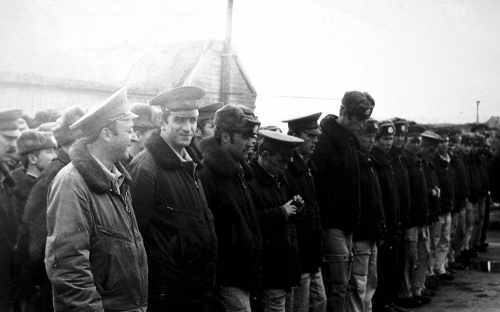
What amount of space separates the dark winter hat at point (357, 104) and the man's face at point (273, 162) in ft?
5.35

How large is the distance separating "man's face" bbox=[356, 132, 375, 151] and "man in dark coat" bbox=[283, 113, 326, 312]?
43.5 inches

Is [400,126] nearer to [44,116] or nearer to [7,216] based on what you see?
[44,116]

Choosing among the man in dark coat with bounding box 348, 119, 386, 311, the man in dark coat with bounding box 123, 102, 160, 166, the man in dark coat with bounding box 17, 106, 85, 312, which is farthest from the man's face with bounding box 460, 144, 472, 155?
the man in dark coat with bounding box 17, 106, 85, 312

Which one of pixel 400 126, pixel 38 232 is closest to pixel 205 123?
pixel 38 232

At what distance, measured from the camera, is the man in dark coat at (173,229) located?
3.66 metres

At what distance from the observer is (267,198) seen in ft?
16.3

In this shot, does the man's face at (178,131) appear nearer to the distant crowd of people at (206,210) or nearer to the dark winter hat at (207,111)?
the distant crowd of people at (206,210)

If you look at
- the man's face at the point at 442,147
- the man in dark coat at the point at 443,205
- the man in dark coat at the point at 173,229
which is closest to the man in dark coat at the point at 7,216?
the man in dark coat at the point at 173,229

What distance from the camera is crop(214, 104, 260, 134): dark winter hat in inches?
181

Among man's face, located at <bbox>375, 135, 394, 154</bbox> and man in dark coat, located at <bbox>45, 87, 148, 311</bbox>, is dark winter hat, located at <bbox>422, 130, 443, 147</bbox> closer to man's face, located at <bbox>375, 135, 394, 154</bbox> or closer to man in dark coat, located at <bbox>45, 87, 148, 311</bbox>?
man's face, located at <bbox>375, 135, 394, 154</bbox>

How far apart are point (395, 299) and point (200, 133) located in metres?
4.44

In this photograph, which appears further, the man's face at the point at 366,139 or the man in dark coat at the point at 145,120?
the man's face at the point at 366,139

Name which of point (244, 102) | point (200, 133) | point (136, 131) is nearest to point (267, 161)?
point (200, 133)

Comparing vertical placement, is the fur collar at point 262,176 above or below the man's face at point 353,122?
below
